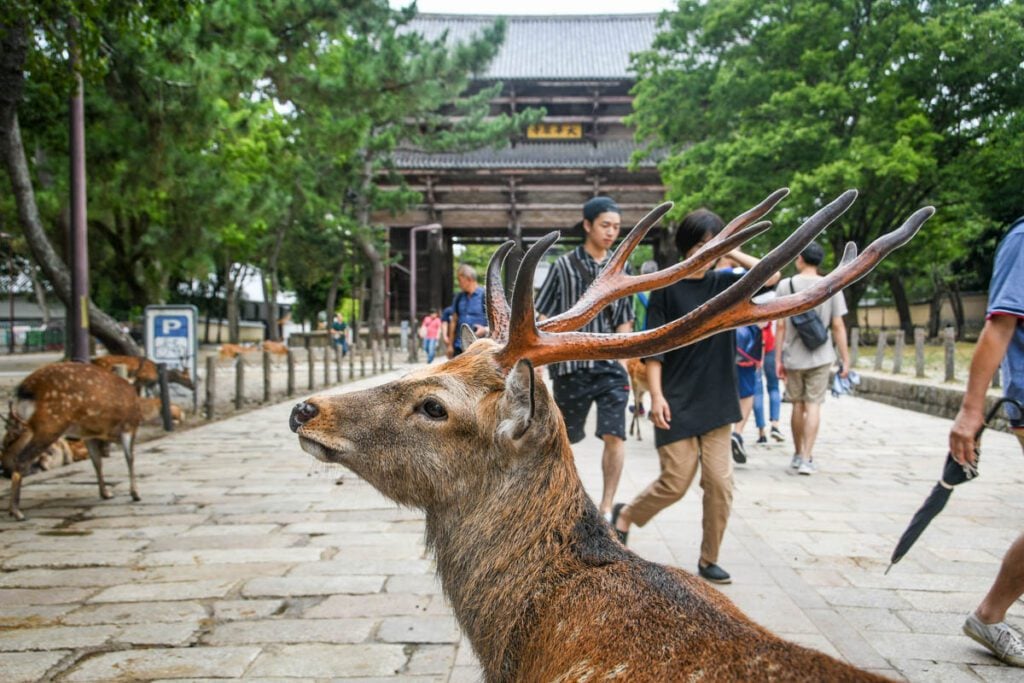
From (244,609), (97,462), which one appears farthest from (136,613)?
(97,462)

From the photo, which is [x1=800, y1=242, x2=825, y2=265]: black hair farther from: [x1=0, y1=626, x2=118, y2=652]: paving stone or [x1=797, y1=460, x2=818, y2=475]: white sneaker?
[x1=0, y1=626, x2=118, y2=652]: paving stone

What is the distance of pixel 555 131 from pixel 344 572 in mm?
28468

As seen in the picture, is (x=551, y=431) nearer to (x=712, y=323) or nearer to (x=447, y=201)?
(x=712, y=323)

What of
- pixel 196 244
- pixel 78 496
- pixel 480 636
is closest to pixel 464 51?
pixel 196 244

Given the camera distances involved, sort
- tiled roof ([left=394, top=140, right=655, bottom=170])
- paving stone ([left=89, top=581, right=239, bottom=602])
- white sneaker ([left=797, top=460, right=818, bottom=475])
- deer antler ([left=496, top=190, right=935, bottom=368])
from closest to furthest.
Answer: deer antler ([left=496, top=190, right=935, bottom=368]) → paving stone ([left=89, top=581, right=239, bottom=602]) → white sneaker ([left=797, top=460, right=818, bottom=475]) → tiled roof ([left=394, top=140, right=655, bottom=170])

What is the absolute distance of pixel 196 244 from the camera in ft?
41.8

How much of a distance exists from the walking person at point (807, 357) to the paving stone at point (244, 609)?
4638 mm

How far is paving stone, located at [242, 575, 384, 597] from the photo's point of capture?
3.66m

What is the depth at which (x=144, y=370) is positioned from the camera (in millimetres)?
9430

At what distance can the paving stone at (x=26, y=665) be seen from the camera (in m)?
2.74

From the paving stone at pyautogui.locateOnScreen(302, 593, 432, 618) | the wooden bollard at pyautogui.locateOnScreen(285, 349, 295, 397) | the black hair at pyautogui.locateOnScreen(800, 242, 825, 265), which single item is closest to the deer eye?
the paving stone at pyautogui.locateOnScreen(302, 593, 432, 618)

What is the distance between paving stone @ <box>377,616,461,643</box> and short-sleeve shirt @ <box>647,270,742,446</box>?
128 cm

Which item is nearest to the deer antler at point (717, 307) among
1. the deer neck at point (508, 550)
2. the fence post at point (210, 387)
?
the deer neck at point (508, 550)

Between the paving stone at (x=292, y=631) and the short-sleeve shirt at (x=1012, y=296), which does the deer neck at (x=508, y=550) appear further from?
the short-sleeve shirt at (x=1012, y=296)
